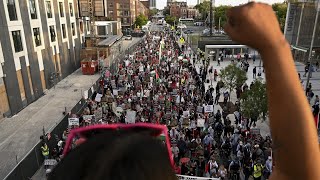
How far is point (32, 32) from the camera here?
2559 cm

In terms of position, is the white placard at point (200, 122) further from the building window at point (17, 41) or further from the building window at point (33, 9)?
the building window at point (33, 9)

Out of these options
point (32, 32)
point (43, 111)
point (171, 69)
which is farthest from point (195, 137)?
point (32, 32)

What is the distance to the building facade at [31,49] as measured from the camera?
834 inches

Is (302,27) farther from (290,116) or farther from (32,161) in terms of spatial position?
(290,116)

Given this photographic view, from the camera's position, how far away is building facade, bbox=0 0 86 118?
21.2 m

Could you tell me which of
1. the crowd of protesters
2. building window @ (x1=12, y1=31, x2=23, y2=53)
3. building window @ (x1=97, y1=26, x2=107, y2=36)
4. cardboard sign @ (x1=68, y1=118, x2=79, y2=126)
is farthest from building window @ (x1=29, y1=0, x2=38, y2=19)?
building window @ (x1=97, y1=26, x2=107, y2=36)

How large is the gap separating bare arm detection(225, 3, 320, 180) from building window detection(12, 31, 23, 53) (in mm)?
24183

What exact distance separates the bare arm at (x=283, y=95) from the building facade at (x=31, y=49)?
72.6 ft

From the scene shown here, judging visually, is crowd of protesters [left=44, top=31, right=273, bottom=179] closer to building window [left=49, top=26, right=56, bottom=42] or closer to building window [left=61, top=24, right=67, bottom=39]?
building window [left=49, top=26, right=56, bottom=42]

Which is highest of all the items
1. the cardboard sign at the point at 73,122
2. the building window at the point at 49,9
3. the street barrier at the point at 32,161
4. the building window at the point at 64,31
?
the building window at the point at 49,9

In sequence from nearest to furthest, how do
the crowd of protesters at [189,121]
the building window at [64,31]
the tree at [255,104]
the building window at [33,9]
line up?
the crowd of protesters at [189,121]
the tree at [255,104]
the building window at [33,9]
the building window at [64,31]

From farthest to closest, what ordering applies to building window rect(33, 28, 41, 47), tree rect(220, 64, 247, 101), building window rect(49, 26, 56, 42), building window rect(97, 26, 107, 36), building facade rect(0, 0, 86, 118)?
building window rect(97, 26, 107, 36) < building window rect(49, 26, 56, 42) < building window rect(33, 28, 41, 47) < tree rect(220, 64, 247, 101) < building facade rect(0, 0, 86, 118)

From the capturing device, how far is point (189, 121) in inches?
615

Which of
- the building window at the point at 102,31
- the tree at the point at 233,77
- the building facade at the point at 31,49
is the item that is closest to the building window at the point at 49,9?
the building facade at the point at 31,49
